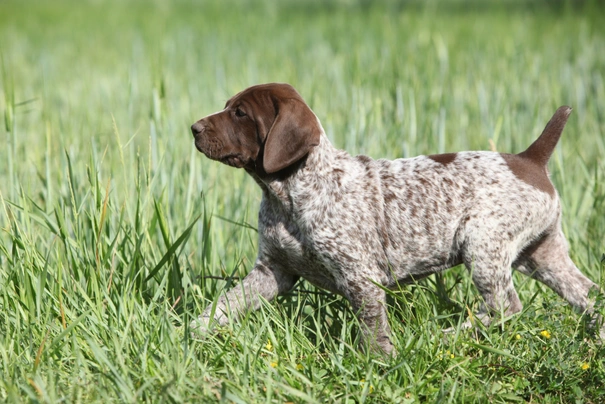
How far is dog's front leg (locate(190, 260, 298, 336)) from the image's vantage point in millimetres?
3160

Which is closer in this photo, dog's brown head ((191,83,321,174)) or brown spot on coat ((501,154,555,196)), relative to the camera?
dog's brown head ((191,83,321,174))

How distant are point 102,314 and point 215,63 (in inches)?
212

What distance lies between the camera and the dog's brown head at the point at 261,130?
118 inches

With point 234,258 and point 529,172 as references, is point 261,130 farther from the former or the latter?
point 529,172

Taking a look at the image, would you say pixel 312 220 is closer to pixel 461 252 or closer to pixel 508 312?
pixel 461 252

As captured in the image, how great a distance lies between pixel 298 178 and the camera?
3170 mm

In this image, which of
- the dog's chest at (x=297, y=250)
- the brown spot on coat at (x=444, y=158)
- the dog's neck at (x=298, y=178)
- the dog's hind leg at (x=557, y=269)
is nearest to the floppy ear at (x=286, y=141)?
the dog's neck at (x=298, y=178)

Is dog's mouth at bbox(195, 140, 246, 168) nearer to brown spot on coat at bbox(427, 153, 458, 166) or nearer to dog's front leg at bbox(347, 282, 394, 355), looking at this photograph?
dog's front leg at bbox(347, 282, 394, 355)

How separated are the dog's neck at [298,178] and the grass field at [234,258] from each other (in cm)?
40

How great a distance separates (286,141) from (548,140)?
125cm

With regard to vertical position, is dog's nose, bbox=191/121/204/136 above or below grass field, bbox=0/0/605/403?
above

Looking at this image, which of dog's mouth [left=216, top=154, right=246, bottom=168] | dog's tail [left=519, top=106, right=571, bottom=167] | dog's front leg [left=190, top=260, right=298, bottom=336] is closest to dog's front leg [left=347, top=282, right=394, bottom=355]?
dog's front leg [left=190, top=260, right=298, bottom=336]

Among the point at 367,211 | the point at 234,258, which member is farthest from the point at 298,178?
the point at 234,258

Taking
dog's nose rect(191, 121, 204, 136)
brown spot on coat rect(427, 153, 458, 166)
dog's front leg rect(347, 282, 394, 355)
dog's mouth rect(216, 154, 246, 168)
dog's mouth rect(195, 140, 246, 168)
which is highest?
dog's nose rect(191, 121, 204, 136)
